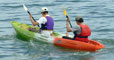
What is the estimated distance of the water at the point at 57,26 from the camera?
14062 millimetres

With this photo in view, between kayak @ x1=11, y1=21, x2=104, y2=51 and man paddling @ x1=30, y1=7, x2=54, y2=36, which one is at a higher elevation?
man paddling @ x1=30, y1=7, x2=54, y2=36

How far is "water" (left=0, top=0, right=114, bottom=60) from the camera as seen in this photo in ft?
46.1

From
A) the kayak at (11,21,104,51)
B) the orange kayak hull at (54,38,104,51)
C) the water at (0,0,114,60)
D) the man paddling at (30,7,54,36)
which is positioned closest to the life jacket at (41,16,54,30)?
the man paddling at (30,7,54,36)

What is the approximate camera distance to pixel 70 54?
14086 millimetres

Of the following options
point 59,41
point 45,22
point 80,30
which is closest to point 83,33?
point 80,30

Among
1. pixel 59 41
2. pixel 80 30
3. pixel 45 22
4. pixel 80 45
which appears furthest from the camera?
pixel 45 22

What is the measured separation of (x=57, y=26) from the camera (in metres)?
20.6

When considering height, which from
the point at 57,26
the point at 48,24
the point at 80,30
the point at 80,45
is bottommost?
the point at 57,26

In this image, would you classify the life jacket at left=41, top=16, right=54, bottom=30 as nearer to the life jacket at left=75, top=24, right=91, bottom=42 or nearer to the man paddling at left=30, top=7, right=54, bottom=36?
the man paddling at left=30, top=7, right=54, bottom=36

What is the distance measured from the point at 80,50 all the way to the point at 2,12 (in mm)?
12182

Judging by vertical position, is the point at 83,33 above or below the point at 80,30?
below

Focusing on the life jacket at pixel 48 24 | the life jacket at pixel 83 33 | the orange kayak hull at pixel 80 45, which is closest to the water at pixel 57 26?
the orange kayak hull at pixel 80 45

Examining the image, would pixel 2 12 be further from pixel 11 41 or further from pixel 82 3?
pixel 11 41

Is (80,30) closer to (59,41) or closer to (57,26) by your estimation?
(59,41)
